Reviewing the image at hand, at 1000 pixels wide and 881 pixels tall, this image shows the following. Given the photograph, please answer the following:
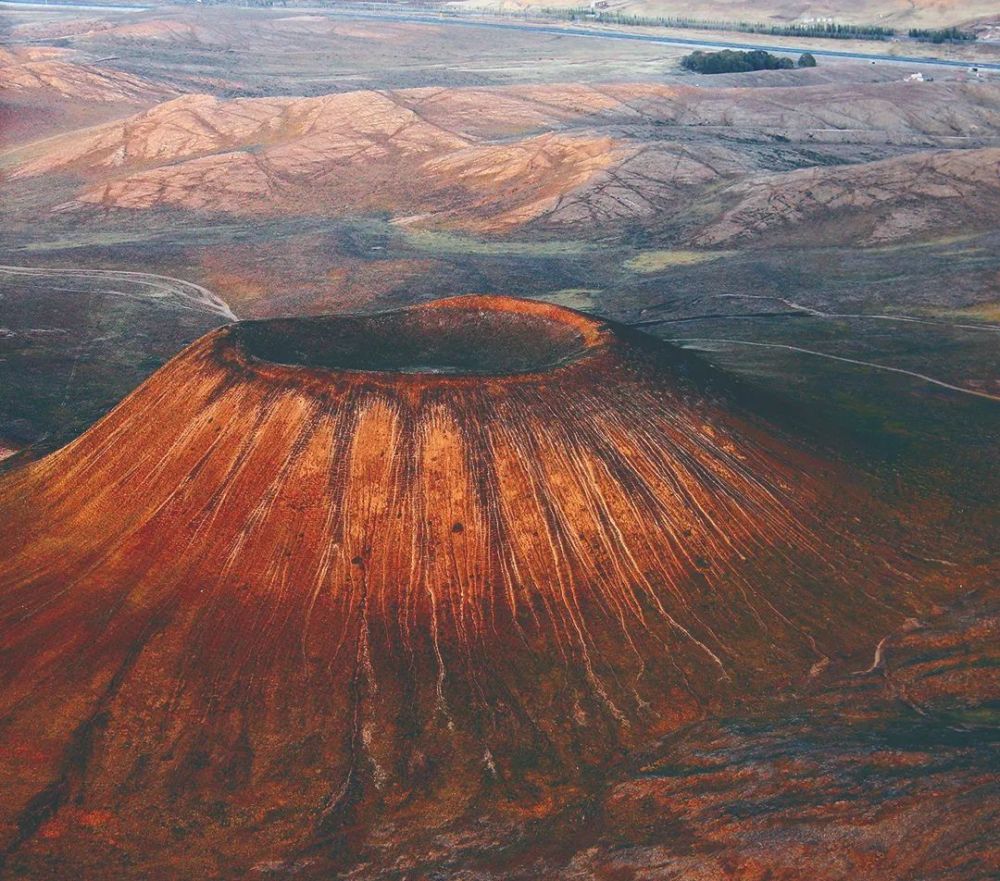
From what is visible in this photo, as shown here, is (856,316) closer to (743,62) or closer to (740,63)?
(740,63)

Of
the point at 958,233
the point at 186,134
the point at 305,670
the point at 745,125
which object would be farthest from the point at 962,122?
the point at 305,670

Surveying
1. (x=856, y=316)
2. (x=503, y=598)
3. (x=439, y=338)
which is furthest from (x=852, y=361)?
(x=503, y=598)

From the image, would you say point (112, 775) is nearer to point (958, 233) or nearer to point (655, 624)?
point (655, 624)

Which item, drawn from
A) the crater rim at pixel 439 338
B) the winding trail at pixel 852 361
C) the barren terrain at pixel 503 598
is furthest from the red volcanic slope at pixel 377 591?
the winding trail at pixel 852 361

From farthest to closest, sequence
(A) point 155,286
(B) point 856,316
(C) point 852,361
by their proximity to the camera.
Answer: (A) point 155,286 → (B) point 856,316 → (C) point 852,361

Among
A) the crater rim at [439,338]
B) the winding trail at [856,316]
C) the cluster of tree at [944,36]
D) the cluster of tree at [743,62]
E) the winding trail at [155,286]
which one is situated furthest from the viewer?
the cluster of tree at [944,36]

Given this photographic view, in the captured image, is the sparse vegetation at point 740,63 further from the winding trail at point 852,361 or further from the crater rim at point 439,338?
the crater rim at point 439,338
